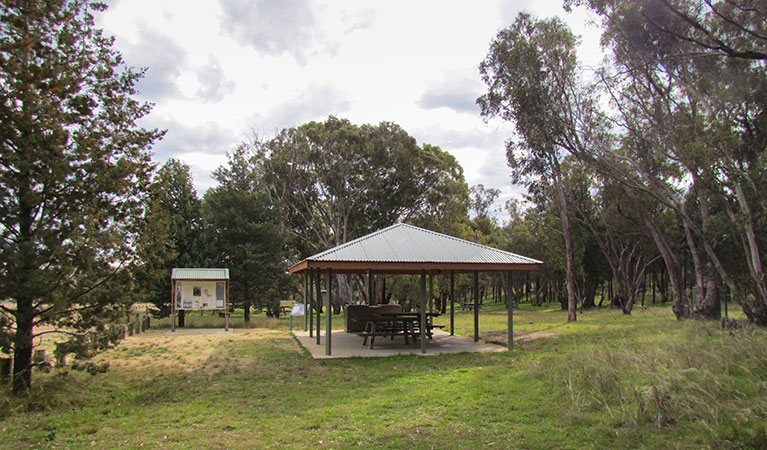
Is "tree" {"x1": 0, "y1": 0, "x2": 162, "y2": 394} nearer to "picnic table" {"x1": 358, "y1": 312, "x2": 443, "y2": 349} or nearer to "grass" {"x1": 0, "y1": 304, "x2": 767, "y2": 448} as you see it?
"grass" {"x1": 0, "y1": 304, "x2": 767, "y2": 448}

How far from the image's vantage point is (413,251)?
12133 millimetres

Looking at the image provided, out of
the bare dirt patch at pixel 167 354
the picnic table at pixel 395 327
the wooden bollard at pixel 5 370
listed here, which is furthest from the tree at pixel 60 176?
the picnic table at pixel 395 327

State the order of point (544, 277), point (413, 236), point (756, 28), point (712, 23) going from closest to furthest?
point (756, 28) → point (712, 23) → point (413, 236) → point (544, 277)

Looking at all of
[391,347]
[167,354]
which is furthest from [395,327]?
Answer: [167,354]

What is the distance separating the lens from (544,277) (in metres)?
42.5

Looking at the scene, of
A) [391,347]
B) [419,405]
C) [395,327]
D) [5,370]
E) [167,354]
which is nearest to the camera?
[419,405]

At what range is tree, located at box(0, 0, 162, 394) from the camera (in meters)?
6.36

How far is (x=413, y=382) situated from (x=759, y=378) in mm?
4438

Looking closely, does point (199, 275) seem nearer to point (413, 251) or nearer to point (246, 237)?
point (246, 237)

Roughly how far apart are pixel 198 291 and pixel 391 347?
29.0ft

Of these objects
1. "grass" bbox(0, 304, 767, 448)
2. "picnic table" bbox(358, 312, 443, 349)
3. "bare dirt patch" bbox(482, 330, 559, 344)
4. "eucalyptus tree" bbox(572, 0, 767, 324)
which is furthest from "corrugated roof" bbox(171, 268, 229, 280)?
"eucalyptus tree" bbox(572, 0, 767, 324)

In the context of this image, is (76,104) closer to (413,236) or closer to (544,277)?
(413,236)

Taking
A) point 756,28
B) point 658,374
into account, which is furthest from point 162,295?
point 756,28

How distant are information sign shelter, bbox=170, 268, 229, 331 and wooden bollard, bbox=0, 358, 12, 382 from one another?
11017mm
